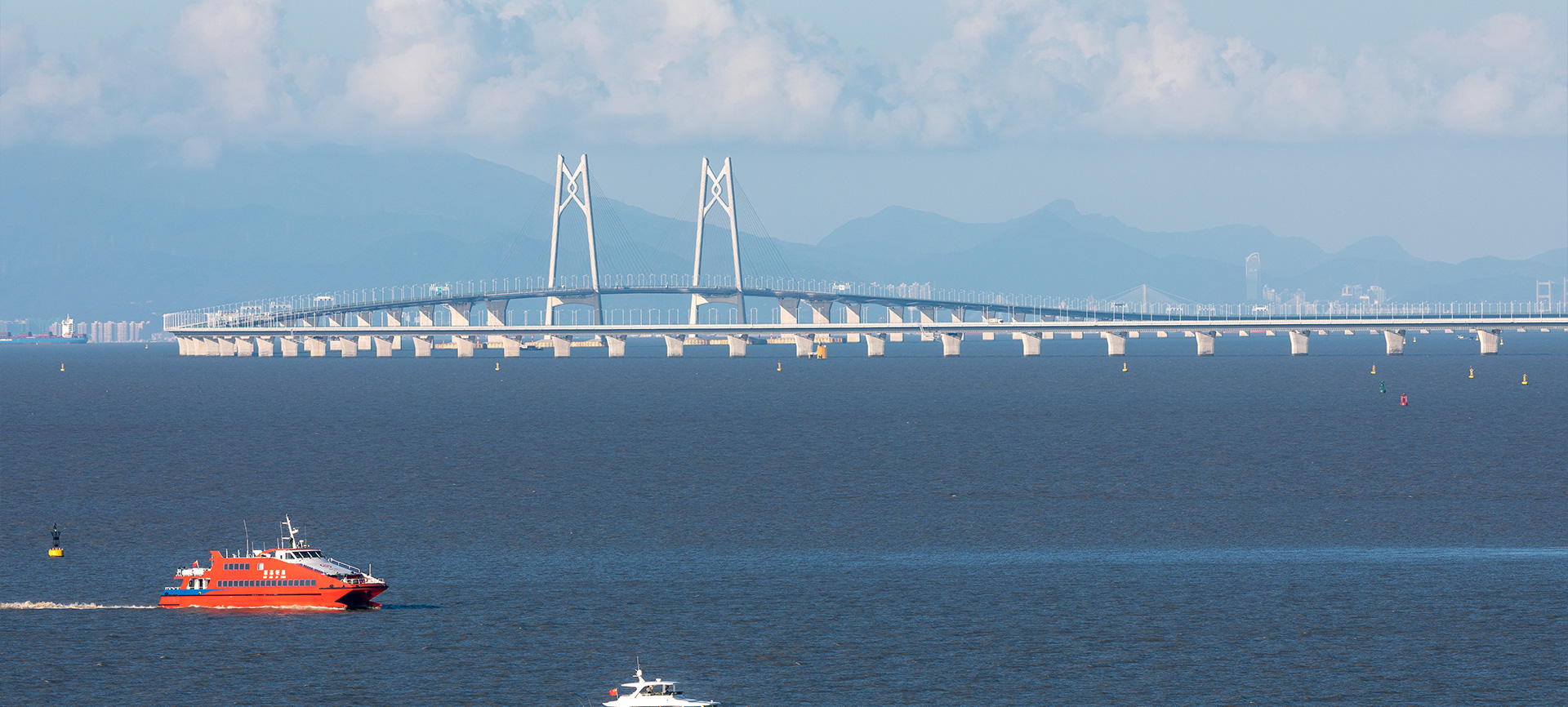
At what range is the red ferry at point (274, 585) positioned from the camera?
40.0 m

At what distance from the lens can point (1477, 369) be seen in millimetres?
180375

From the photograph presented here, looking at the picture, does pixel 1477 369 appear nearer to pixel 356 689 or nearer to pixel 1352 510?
pixel 1352 510

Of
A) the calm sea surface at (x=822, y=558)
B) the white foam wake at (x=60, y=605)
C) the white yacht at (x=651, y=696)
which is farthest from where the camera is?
the white foam wake at (x=60, y=605)

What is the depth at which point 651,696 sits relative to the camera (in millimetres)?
30594

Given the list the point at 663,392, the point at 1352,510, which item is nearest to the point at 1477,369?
the point at 663,392

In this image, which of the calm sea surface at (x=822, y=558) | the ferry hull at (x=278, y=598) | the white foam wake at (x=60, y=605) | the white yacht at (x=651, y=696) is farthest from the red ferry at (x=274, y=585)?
the white yacht at (x=651, y=696)

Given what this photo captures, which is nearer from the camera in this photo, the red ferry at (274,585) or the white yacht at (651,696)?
the white yacht at (651,696)

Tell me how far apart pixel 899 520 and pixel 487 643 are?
71.5 feet

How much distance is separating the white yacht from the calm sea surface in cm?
112

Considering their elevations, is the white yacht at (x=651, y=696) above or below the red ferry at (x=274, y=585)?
below

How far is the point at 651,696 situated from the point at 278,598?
45.3 feet

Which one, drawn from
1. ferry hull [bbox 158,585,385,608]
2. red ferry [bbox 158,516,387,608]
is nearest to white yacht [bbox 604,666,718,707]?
ferry hull [bbox 158,585,385,608]

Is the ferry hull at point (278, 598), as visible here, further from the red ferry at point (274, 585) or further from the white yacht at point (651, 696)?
the white yacht at point (651, 696)

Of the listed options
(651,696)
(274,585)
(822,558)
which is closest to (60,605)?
(274,585)
